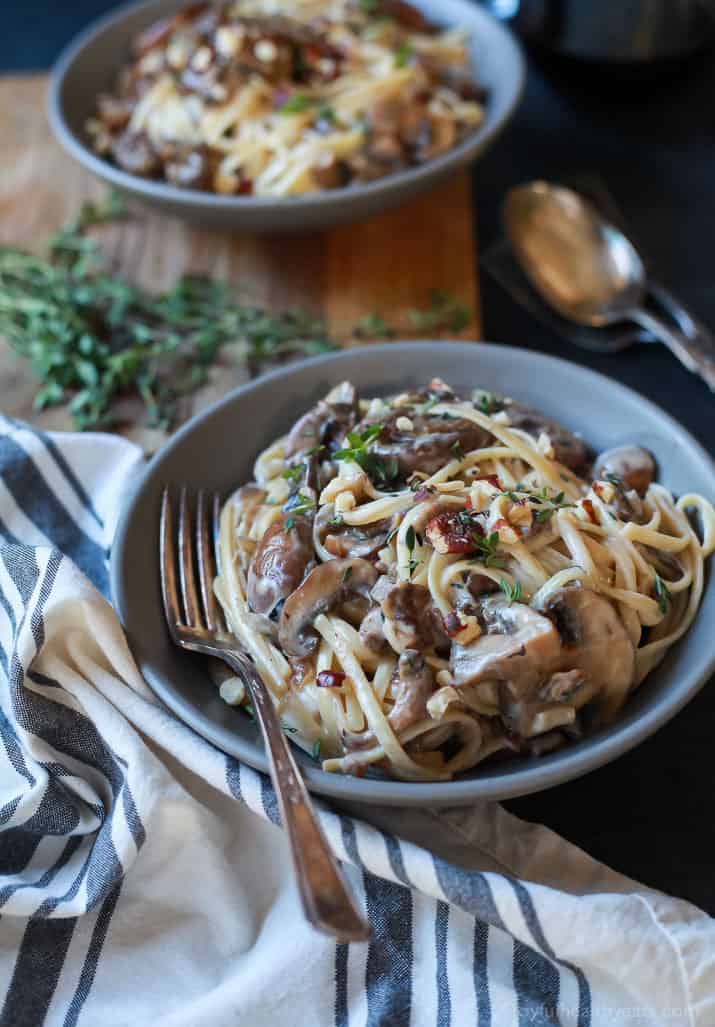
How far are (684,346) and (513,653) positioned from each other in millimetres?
1766

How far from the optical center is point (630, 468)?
113 inches

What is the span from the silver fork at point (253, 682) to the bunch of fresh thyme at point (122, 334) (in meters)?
0.87

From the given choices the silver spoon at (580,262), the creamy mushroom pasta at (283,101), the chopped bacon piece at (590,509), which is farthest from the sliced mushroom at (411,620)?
the creamy mushroom pasta at (283,101)

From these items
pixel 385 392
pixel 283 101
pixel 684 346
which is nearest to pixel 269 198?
pixel 283 101

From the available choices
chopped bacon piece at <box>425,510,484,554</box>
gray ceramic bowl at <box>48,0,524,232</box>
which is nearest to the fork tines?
chopped bacon piece at <box>425,510,484,554</box>

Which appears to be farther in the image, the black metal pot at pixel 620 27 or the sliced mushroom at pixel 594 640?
the black metal pot at pixel 620 27

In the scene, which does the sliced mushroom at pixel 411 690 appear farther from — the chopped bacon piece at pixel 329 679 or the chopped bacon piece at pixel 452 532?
the chopped bacon piece at pixel 452 532

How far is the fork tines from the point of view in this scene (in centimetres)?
271

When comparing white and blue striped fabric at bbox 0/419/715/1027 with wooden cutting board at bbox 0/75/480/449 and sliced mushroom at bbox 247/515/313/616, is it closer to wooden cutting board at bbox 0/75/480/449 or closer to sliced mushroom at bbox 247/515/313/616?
sliced mushroom at bbox 247/515/313/616

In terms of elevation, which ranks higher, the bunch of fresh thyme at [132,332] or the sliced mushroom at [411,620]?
the sliced mushroom at [411,620]

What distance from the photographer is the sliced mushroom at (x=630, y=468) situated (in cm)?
285

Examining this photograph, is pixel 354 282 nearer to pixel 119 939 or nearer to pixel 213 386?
pixel 213 386

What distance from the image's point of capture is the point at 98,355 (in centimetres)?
383

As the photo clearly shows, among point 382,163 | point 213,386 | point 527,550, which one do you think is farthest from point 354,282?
point 527,550
